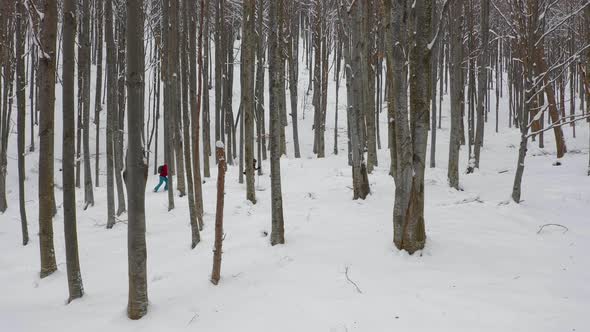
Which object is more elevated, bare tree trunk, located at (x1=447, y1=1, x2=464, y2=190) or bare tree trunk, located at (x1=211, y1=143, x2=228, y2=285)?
bare tree trunk, located at (x1=447, y1=1, x2=464, y2=190)

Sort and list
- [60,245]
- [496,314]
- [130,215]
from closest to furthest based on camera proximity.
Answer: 1. [496,314]
2. [130,215]
3. [60,245]

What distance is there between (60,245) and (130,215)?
7.06m

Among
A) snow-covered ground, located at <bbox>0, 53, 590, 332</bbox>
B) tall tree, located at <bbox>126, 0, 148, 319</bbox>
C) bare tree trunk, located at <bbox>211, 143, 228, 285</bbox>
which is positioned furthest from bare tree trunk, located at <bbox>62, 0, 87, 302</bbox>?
bare tree trunk, located at <bbox>211, 143, 228, 285</bbox>

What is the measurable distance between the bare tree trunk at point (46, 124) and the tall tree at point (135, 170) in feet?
7.77

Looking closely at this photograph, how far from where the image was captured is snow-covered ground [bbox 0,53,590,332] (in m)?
4.11

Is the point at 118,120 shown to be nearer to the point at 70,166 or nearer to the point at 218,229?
the point at 70,166

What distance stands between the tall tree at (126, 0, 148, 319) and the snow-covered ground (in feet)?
1.09

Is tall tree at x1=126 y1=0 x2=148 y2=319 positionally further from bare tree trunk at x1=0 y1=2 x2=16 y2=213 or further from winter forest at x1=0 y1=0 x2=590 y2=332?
bare tree trunk at x1=0 y1=2 x2=16 y2=213

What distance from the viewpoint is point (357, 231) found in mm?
6988

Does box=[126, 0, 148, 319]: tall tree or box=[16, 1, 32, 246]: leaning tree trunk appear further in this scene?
box=[16, 1, 32, 246]: leaning tree trunk

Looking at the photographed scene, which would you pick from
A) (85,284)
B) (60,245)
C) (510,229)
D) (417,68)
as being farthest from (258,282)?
(60,245)

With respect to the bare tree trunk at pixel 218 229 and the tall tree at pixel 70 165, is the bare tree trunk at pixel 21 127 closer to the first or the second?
the tall tree at pixel 70 165

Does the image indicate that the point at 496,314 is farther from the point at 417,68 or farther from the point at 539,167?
the point at 539,167

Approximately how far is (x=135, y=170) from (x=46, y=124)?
300 cm
